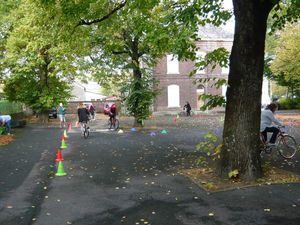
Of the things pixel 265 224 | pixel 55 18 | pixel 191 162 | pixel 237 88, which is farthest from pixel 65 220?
pixel 55 18

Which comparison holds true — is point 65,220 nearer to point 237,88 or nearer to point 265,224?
point 265,224

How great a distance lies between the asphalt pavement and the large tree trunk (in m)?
0.93

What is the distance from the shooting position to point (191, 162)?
1199 cm

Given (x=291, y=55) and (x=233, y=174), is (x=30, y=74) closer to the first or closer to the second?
(x=291, y=55)

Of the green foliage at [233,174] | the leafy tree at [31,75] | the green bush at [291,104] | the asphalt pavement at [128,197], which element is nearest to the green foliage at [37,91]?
the leafy tree at [31,75]

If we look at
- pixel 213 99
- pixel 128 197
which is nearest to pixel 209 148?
pixel 213 99

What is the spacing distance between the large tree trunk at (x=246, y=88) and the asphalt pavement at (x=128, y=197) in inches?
36.8

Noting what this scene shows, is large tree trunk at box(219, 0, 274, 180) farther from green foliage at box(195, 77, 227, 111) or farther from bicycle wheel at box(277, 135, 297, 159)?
bicycle wheel at box(277, 135, 297, 159)

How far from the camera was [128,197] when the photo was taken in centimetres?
818

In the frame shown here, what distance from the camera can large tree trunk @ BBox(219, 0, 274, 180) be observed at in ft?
29.5

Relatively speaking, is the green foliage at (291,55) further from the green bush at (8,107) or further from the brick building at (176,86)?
the green bush at (8,107)

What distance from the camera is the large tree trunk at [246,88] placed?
8977mm

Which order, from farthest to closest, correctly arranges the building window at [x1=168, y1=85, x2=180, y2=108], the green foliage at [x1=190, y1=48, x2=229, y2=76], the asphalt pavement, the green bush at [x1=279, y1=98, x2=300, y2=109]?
the green bush at [x1=279, y1=98, x2=300, y2=109]
the building window at [x1=168, y1=85, x2=180, y2=108]
the green foliage at [x1=190, y1=48, x2=229, y2=76]
the asphalt pavement

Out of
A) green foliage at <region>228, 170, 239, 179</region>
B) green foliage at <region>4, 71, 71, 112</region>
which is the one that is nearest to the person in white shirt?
green foliage at <region>228, 170, 239, 179</region>
